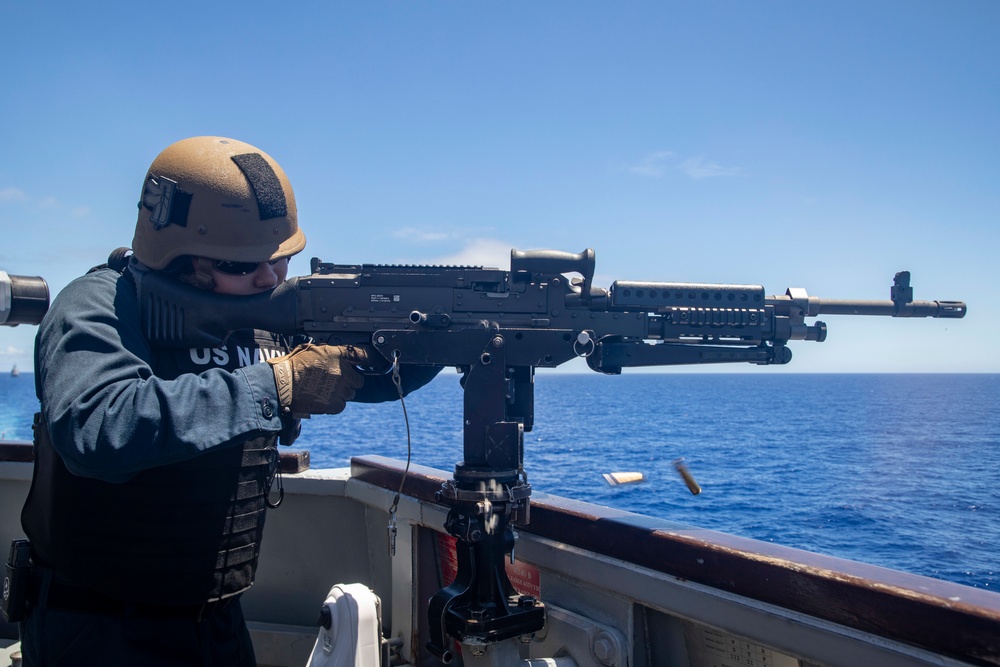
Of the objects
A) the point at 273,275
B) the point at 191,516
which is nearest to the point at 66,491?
the point at 191,516

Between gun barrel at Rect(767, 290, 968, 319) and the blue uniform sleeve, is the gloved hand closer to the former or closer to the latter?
the blue uniform sleeve

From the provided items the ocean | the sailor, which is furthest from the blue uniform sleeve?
the ocean

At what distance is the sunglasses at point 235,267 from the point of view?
268 centimetres

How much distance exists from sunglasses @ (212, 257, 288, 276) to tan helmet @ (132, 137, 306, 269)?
0.34 ft

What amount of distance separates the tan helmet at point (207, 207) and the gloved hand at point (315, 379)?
1.51 ft

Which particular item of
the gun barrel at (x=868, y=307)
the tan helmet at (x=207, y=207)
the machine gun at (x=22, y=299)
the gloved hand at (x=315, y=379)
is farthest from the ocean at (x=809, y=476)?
the machine gun at (x=22, y=299)

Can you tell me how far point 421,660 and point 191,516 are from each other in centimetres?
181

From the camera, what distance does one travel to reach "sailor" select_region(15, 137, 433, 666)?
1.93m

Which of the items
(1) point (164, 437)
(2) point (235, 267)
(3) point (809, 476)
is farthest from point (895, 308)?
(3) point (809, 476)

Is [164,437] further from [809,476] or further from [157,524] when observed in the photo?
[809,476]

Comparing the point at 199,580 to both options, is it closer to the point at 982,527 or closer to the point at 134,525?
the point at 134,525

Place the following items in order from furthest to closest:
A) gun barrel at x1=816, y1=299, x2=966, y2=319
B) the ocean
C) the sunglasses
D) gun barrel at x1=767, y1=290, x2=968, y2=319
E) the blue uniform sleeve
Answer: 1. the ocean
2. gun barrel at x1=816, y1=299, x2=966, y2=319
3. gun barrel at x1=767, y1=290, x2=968, y2=319
4. the sunglasses
5. the blue uniform sleeve

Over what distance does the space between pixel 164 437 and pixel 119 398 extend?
0.16 metres

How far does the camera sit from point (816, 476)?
1586 cm
